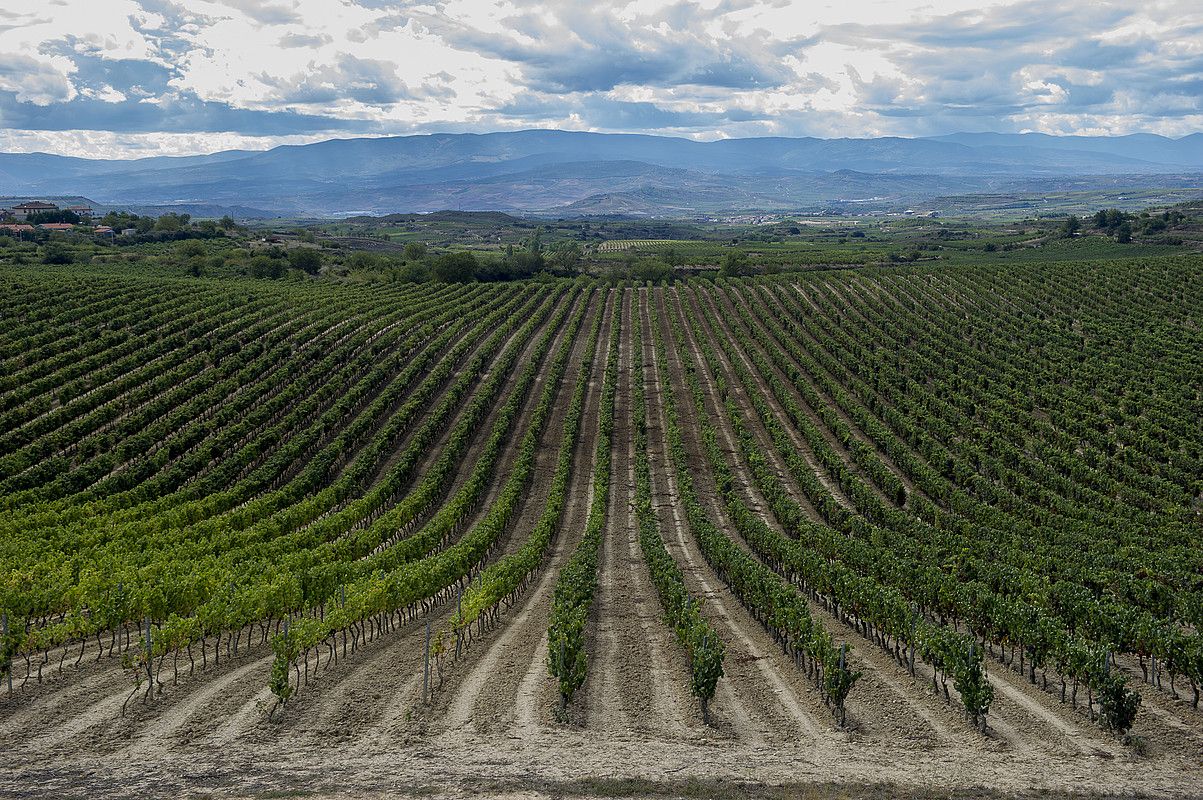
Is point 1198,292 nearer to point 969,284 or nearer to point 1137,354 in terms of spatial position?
point 969,284

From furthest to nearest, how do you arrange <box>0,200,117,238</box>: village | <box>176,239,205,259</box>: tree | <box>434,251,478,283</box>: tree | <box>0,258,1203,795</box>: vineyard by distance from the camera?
<box>0,200,117,238</box>: village < <box>176,239,205,259</box>: tree < <box>434,251,478,283</box>: tree < <box>0,258,1203,795</box>: vineyard

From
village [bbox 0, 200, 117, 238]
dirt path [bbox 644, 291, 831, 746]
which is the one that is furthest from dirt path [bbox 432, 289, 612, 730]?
village [bbox 0, 200, 117, 238]

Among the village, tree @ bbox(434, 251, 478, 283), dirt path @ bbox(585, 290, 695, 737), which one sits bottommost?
dirt path @ bbox(585, 290, 695, 737)

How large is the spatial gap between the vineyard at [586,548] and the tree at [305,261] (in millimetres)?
48305

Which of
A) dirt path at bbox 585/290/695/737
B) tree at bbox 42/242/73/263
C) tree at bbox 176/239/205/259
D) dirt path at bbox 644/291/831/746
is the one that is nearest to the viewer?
dirt path at bbox 644/291/831/746

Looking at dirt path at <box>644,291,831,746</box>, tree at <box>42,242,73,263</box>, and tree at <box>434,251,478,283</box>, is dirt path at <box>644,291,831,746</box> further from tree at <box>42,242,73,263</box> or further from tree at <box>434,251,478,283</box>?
tree at <box>42,242,73,263</box>

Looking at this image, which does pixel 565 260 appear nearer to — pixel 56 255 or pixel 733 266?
pixel 733 266

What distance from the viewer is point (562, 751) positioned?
22.8 metres

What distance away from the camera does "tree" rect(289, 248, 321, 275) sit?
153875mm

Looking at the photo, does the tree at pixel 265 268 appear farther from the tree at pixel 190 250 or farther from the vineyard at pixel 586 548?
the vineyard at pixel 586 548

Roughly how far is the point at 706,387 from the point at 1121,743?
60099 millimetres

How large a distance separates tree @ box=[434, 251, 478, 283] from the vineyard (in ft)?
142

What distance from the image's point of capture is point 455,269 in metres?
149

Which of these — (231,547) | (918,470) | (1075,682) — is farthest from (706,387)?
(1075,682)
